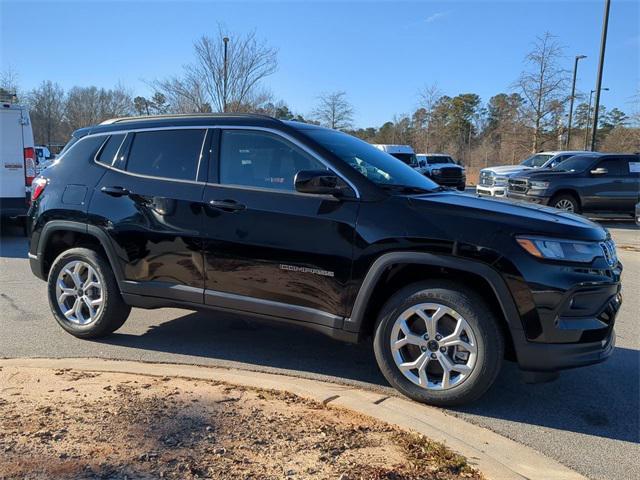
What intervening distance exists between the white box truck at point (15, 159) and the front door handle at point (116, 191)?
6.81m

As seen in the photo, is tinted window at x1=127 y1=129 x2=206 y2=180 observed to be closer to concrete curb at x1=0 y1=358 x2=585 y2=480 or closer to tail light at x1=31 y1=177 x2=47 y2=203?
tail light at x1=31 y1=177 x2=47 y2=203

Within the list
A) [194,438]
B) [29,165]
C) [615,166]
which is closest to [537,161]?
[615,166]

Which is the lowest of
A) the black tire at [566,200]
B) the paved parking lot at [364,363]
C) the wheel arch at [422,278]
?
the paved parking lot at [364,363]

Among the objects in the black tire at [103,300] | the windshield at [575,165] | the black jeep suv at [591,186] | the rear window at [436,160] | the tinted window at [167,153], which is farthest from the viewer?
the rear window at [436,160]

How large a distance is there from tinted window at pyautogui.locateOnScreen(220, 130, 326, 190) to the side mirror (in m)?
0.22

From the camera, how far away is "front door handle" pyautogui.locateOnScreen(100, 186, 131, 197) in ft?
15.0

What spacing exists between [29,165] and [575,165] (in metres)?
13.8

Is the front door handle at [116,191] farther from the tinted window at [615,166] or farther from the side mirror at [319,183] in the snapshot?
the tinted window at [615,166]

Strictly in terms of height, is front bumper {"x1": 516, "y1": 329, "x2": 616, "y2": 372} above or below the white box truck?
below

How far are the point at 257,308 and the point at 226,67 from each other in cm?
2059

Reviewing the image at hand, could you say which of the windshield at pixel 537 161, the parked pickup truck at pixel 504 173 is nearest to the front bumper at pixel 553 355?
the parked pickup truck at pixel 504 173

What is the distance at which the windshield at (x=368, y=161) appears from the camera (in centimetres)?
405

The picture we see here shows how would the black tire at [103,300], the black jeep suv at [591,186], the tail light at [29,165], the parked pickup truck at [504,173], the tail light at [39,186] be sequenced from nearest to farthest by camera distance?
the black tire at [103,300]
the tail light at [39,186]
the tail light at [29,165]
the black jeep suv at [591,186]
the parked pickup truck at [504,173]

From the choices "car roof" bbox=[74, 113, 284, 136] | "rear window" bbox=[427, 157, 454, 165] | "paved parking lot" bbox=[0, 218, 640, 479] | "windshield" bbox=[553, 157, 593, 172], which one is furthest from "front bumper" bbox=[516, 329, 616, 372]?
"rear window" bbox=[427, 157, 454, 165]
